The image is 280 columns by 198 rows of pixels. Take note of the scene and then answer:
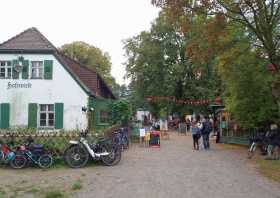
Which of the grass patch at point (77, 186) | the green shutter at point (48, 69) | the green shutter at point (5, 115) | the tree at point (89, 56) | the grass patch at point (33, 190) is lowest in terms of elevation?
the grass patch at point (33, 190)

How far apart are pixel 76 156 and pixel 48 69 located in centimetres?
1617

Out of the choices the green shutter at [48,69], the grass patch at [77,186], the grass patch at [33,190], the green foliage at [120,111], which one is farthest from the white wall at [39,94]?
the grass patch at [33,190]

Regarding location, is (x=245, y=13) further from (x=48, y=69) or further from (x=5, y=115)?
(x=5, y=115)

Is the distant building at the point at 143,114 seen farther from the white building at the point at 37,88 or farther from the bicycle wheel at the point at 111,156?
the bicycle wheel at the point at 111,156

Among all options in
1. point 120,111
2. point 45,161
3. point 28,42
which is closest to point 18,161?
point 45,161

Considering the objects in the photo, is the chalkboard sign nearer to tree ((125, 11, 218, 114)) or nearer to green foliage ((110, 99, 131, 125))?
green foliage ((110, 99, 131, 125))

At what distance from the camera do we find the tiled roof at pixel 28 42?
99.3 feet

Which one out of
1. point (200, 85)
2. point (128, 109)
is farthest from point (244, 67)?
point (200, 85)

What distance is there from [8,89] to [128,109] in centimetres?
856

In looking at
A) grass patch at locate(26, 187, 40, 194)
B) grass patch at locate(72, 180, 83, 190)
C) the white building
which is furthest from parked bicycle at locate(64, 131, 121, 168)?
the white building

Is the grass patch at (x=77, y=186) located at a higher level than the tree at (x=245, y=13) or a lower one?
lower

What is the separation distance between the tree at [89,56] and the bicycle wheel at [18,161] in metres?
53.3

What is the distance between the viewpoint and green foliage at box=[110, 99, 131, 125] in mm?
27781

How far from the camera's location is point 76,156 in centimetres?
1505
